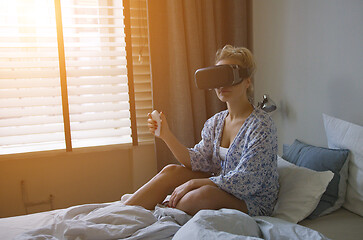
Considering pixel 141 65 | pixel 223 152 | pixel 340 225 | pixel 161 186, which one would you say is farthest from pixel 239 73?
pixel 141 65

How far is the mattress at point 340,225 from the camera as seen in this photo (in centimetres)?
130

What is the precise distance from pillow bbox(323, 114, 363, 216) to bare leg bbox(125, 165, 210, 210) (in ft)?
2.12

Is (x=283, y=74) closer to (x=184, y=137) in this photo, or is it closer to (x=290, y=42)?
(x=290, y=42)

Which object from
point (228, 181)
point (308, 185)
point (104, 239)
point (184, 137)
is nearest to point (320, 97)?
point (308, 185)

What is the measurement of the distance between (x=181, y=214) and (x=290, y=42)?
4.04 feet

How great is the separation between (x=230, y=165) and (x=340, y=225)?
0.50 metres

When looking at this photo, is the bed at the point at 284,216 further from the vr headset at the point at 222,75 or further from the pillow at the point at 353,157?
the vr headset at the point at 222,75

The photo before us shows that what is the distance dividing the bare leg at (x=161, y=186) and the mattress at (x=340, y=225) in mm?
574

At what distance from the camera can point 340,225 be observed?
1.39 meters

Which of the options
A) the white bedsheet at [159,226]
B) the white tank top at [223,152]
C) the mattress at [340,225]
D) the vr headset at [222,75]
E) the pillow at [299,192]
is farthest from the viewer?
the white tank top at [223,152]

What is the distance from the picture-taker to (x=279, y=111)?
2254 millimetres

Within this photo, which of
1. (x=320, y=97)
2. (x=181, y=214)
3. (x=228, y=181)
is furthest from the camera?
(x=320, y=97)

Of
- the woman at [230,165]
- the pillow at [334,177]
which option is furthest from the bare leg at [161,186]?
the pillow at [334,177]

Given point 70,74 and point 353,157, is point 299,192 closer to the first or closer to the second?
point 353,157
